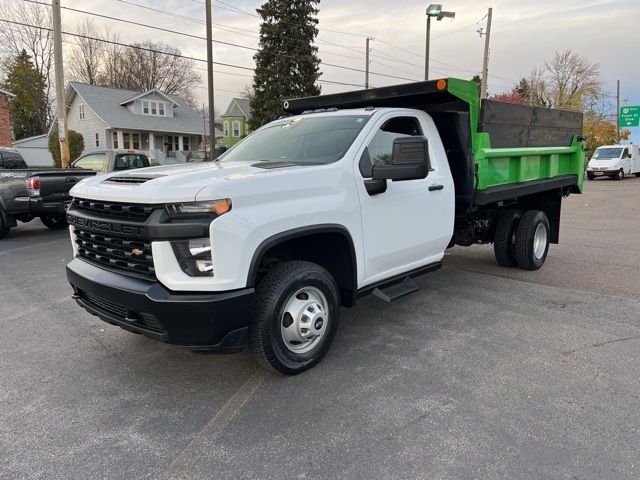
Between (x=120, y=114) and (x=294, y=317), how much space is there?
41.3 meters

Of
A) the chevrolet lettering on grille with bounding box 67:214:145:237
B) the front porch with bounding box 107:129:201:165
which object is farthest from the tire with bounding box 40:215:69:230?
the front porch with bounding box 107:129:201:165

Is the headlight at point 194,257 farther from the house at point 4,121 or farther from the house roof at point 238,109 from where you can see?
the house roof at point 238,109

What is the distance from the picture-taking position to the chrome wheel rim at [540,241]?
22.5 ft

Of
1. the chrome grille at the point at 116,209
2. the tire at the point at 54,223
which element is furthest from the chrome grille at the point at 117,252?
the tire at the point at 54,223

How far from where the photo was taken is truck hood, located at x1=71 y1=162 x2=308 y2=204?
9.85 feet

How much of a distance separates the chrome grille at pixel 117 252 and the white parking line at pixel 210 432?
39.9 inches

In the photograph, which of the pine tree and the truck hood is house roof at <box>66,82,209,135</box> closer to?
the pine tree

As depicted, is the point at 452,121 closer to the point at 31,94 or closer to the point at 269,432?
the point at 269,432

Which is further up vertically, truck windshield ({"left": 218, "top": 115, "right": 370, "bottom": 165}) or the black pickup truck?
truck windshield ({"left": 218, "top": 115, "right": 370, "bottom": 165})

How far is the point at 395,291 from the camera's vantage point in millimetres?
4578

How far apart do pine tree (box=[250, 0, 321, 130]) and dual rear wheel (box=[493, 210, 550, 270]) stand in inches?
1139

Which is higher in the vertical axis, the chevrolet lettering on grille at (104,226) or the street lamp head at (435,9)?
the street lamp head at (435,9)

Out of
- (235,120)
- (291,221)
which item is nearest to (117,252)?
(291,221)

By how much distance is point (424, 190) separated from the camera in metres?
4.60
